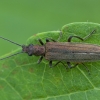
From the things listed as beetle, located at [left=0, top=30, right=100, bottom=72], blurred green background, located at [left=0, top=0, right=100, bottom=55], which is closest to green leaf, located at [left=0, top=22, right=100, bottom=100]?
beetle, located at [left=0, top=30, right=100, bottom=72]

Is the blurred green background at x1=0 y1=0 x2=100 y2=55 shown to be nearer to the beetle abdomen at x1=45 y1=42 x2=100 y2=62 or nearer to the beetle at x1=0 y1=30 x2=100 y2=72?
the beetle at x1=0 y1=30 x2=100 y2=72

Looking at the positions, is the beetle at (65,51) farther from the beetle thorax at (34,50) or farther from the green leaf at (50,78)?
the green leaf at (50,78)

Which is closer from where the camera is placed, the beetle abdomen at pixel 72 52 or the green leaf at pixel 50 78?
the green leaf at pixel 50 78

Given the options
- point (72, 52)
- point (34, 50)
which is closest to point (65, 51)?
point (72, 52)

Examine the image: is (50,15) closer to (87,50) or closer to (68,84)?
(87,50)

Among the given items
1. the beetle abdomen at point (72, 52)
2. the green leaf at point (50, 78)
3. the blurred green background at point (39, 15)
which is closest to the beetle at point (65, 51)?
the beetle abdomen at point (72, 52)
